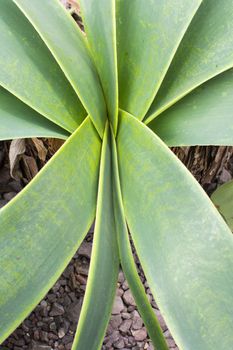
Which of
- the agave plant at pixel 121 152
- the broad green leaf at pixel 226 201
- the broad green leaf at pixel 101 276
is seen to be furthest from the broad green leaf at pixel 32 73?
the broad green leaf at pixel 226 201

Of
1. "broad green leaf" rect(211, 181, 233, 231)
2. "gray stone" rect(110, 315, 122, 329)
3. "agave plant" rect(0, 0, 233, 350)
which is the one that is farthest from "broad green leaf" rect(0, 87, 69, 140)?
"gray stone" rect(110, 315, 122, 329)

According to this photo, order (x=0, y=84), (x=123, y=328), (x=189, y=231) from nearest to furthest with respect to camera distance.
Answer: (x=189, y=231), (x=0, y=84), (x=123, y=328)

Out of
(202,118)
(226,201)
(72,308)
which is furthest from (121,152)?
(72,308)

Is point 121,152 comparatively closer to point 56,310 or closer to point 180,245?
point 180,245

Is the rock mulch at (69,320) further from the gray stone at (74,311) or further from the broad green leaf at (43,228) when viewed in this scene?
the broad green leaf at (43,228)

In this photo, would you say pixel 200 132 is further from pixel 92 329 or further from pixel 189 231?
pixel 92 329

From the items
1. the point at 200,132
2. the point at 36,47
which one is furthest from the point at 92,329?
the point at 36,47
